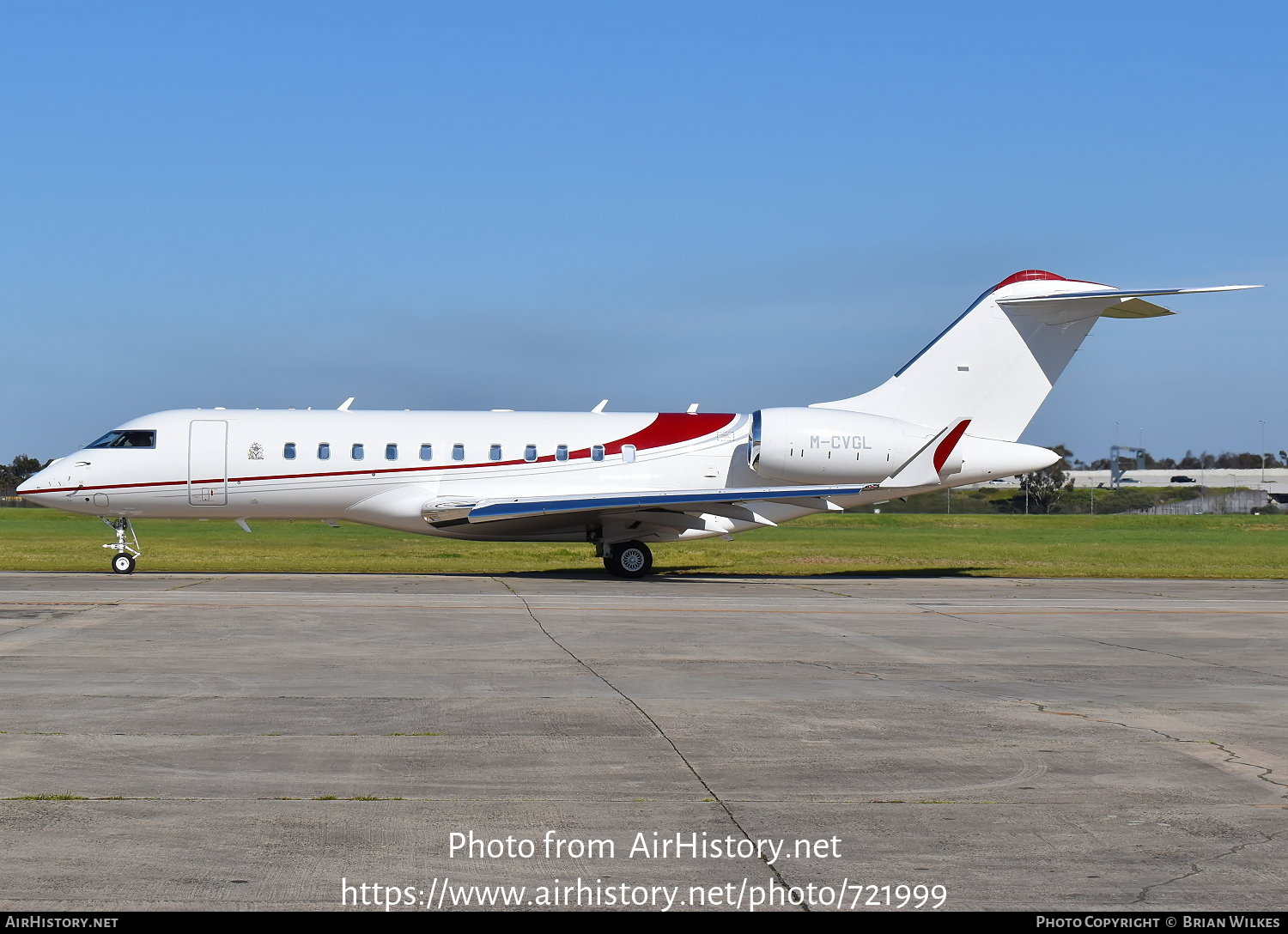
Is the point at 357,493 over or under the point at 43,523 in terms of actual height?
over

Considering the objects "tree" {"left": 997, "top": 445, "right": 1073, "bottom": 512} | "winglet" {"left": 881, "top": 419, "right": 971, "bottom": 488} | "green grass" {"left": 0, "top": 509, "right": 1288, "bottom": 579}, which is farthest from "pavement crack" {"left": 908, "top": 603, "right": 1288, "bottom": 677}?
"tree" {"left": 997, "top": 445, "right": 1073, "bottom": 512}

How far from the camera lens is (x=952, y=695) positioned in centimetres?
1149

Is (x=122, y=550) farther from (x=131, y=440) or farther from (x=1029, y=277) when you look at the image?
(x=1029, y=277)

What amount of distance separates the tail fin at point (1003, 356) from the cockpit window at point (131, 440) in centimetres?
1413

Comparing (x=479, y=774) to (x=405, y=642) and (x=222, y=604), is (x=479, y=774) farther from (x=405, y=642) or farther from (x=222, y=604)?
(x=222, y=604)

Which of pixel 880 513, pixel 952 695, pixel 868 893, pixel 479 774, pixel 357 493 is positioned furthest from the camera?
pixel 880 513

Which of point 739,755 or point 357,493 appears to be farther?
point 357,493

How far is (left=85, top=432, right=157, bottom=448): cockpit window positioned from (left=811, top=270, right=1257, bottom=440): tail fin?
1413 centimetres

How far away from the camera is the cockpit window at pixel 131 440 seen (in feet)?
82.9

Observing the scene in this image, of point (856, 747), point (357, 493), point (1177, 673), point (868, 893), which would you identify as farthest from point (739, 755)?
point (357, 493)

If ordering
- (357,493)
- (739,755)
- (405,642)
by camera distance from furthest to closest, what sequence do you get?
(357,493), (405,642), (739,755)

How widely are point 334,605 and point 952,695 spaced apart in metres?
10.6

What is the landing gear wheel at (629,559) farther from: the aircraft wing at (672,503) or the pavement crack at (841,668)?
the pavement crack at (841,668)

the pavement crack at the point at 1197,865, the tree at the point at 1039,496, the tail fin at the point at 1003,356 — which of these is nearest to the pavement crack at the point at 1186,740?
the pavement crack at the point at 1197,865
